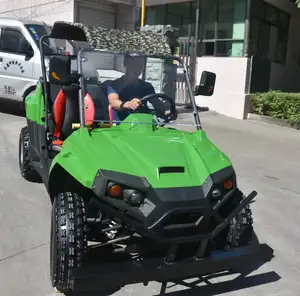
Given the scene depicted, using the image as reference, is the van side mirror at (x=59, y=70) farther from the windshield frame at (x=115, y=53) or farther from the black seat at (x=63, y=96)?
the windshield frame at (x=115, y=53)

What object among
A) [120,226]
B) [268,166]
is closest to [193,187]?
[120,226]

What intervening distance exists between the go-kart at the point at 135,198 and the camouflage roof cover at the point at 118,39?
10 cm

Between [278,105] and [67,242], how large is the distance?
31.9 feet

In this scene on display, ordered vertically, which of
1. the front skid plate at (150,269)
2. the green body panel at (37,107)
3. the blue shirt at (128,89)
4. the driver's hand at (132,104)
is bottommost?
the front skid plate at (150,269)

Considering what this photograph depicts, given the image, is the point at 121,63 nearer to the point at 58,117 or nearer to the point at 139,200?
the point at 58,117

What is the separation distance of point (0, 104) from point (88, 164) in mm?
9111

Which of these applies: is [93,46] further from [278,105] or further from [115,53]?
[278,105]

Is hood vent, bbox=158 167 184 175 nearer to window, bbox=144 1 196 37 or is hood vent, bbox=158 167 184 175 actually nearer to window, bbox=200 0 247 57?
window, bbox=200 0 247 57

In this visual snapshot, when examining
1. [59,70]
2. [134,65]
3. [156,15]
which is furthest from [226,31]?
[59,70]

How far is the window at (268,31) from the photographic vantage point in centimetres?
1275

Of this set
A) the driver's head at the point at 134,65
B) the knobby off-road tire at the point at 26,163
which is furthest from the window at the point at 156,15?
the driver's head at the point at 134,65

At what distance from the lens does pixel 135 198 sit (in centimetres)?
277

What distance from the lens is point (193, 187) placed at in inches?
113

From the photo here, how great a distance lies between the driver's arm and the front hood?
283 millimetres
